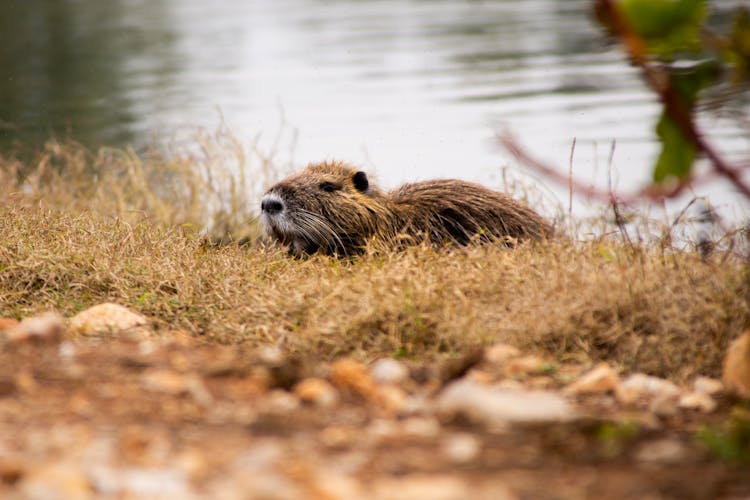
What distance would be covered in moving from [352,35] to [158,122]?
12747 mm

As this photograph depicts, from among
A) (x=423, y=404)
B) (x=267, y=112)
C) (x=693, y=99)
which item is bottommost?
(x=267, y=112)

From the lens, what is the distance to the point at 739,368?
3.24 m

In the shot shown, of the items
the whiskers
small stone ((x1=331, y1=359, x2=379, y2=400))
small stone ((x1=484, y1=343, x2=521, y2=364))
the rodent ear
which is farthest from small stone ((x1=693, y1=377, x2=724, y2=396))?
the rodent ear

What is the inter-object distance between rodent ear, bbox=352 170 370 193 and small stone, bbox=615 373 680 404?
2641 mm

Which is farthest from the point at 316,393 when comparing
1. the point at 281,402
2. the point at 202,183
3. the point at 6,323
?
the point at 202,183

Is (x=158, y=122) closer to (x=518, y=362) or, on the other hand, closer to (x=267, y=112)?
(x=267, y=112)

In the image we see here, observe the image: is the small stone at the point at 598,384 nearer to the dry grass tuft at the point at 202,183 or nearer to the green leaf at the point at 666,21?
the green leaf at the point at 666,21

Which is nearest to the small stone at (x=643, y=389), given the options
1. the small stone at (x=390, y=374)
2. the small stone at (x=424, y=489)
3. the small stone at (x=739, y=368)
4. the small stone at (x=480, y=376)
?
the small stone at (x=739, y=368)

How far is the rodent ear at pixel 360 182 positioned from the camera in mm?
5793

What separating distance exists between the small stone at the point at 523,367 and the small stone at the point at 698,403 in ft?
1.76

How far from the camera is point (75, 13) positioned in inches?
1344

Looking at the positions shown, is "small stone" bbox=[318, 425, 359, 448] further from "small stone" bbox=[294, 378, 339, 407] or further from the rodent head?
the rodent head

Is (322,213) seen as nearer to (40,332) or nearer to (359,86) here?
(40,332)

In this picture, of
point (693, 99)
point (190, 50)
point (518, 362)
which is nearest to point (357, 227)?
point (518, 362)
